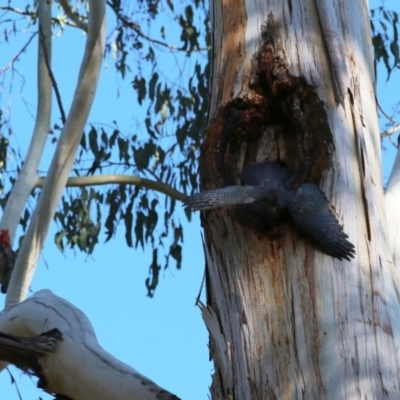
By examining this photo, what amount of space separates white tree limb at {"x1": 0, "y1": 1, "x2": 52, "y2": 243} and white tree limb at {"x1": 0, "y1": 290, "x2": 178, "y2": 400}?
162 cm

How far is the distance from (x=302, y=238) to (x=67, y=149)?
203cm

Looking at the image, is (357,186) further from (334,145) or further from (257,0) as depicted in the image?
(257,0)

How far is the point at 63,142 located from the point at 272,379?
219 centimetres

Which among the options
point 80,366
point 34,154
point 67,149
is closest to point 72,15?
point 34,154

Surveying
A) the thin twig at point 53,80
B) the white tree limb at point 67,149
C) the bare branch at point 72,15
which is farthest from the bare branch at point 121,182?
the bare branch at point 72,15

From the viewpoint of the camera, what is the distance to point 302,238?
1.74 m

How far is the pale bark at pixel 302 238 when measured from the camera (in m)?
1.61

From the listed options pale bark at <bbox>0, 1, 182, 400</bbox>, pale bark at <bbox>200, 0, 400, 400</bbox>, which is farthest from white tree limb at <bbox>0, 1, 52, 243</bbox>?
pale bark at <bbox>200, 0, 400, 400</bbox>

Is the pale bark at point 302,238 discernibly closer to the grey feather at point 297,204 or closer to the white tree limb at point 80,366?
the grey feather at point 297,204

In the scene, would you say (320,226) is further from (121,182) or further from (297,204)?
(121,182)

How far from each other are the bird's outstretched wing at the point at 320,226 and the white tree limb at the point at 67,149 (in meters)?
1.58

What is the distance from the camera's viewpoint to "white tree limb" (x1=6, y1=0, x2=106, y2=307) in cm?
323

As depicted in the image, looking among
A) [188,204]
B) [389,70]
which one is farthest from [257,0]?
[389,70]

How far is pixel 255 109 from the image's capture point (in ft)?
6.22
